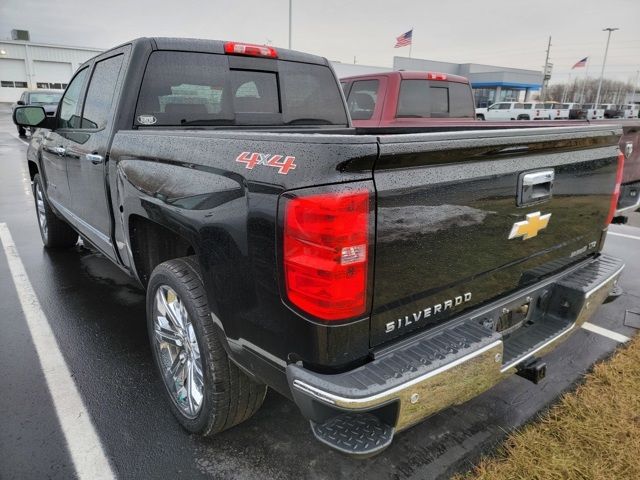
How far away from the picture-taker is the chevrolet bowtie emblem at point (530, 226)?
207cm

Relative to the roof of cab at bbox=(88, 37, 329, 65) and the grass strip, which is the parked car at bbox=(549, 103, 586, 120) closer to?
the grass strip

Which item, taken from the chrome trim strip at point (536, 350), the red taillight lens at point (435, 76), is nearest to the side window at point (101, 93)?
the chrome trim strip at point (536, 350)

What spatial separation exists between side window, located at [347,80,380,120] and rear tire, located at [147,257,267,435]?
4732 millimetres

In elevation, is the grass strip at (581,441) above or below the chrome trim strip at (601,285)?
below

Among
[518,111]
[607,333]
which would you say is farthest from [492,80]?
[607,333]

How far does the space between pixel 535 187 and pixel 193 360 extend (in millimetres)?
1866

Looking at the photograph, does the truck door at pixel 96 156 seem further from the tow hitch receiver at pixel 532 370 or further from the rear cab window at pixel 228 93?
the tow hitch receiver at pixel 532 370

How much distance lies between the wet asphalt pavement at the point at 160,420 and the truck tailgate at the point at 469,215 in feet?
2.81

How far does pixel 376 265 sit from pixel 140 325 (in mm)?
2702

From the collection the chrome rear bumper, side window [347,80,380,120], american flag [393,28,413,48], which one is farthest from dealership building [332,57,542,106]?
the chrome rear bumper

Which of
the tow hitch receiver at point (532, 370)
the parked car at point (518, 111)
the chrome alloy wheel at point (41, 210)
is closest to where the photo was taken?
the tow hitch receiver at point (532, 370)

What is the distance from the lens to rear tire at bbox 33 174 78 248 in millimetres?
5137

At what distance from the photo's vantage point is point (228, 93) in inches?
126

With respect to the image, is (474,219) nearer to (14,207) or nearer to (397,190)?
(397,190)
